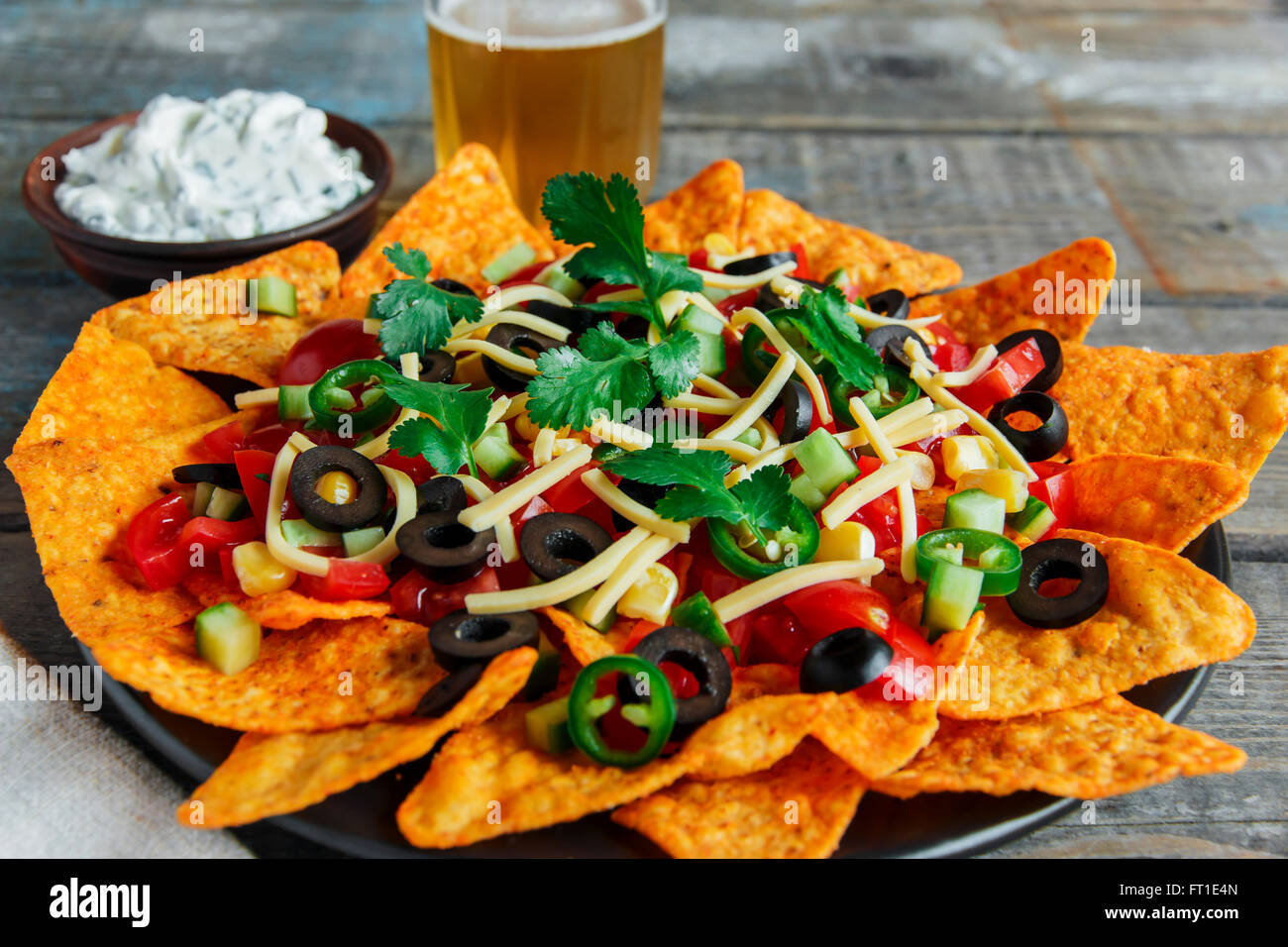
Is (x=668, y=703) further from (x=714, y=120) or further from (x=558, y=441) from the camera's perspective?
(x=714, y=120)

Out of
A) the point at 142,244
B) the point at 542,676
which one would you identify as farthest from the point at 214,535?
the point at 142,244

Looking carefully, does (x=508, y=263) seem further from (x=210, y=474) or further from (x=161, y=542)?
(x=161, y=542)

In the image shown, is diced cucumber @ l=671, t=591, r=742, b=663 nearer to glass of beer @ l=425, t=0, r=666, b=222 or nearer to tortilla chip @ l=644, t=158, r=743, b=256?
tortilla chip @ l=644, t=158, r=743, b=256

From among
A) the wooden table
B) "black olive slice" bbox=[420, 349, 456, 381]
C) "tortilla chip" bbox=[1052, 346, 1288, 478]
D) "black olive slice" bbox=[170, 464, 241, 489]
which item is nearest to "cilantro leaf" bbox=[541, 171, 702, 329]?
"black olive slice" bbox=[420, 349, 456, 381]

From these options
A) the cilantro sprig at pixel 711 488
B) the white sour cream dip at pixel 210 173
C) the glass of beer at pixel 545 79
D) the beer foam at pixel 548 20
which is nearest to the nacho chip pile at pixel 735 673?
the cilantro sprig at pixel 711 488

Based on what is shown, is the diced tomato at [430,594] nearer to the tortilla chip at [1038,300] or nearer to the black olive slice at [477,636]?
the black olive slice at [477,636]

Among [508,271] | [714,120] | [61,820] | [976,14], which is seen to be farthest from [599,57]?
[976,14]
